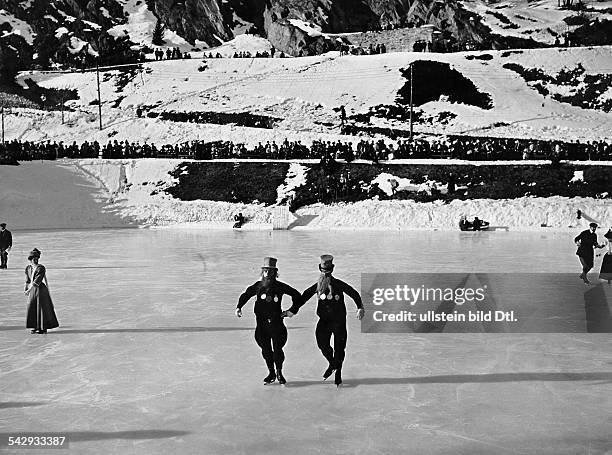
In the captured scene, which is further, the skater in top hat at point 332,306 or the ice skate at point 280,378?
the ice skate at point 280,378

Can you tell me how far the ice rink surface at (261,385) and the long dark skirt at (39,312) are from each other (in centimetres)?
25

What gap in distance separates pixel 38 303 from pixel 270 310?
5121 mm

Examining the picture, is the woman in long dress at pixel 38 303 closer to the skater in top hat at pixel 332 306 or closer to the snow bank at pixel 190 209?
the skater in top hat at pixel 332 306

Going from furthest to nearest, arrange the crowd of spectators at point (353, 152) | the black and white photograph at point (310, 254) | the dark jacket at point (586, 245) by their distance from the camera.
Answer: the crowd of spectators at point (353, 152) < the dark jacket at point (586, 245) < the black and white photograph at point (310, 254)

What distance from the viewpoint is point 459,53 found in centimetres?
8606

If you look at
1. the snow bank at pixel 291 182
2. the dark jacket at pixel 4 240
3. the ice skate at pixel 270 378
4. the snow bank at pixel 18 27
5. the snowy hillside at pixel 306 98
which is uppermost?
the snow bank at pixel 18 27

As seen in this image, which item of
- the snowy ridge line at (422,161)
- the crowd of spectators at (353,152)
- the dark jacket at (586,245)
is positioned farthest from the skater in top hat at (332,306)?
the crowd of spectators at (353,152)

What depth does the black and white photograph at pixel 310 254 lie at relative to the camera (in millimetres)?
7703

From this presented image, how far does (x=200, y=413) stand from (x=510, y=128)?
58.6 metres

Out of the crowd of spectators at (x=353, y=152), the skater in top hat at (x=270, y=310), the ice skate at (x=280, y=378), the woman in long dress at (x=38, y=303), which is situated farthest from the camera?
the crowd of spectators at (x=353, y=152)

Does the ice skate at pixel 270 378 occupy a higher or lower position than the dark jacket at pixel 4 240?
lower

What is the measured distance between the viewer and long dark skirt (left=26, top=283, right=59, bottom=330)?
11867 millimetres

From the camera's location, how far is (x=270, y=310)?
8.73 m

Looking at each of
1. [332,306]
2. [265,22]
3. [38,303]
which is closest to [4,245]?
[38,303]
